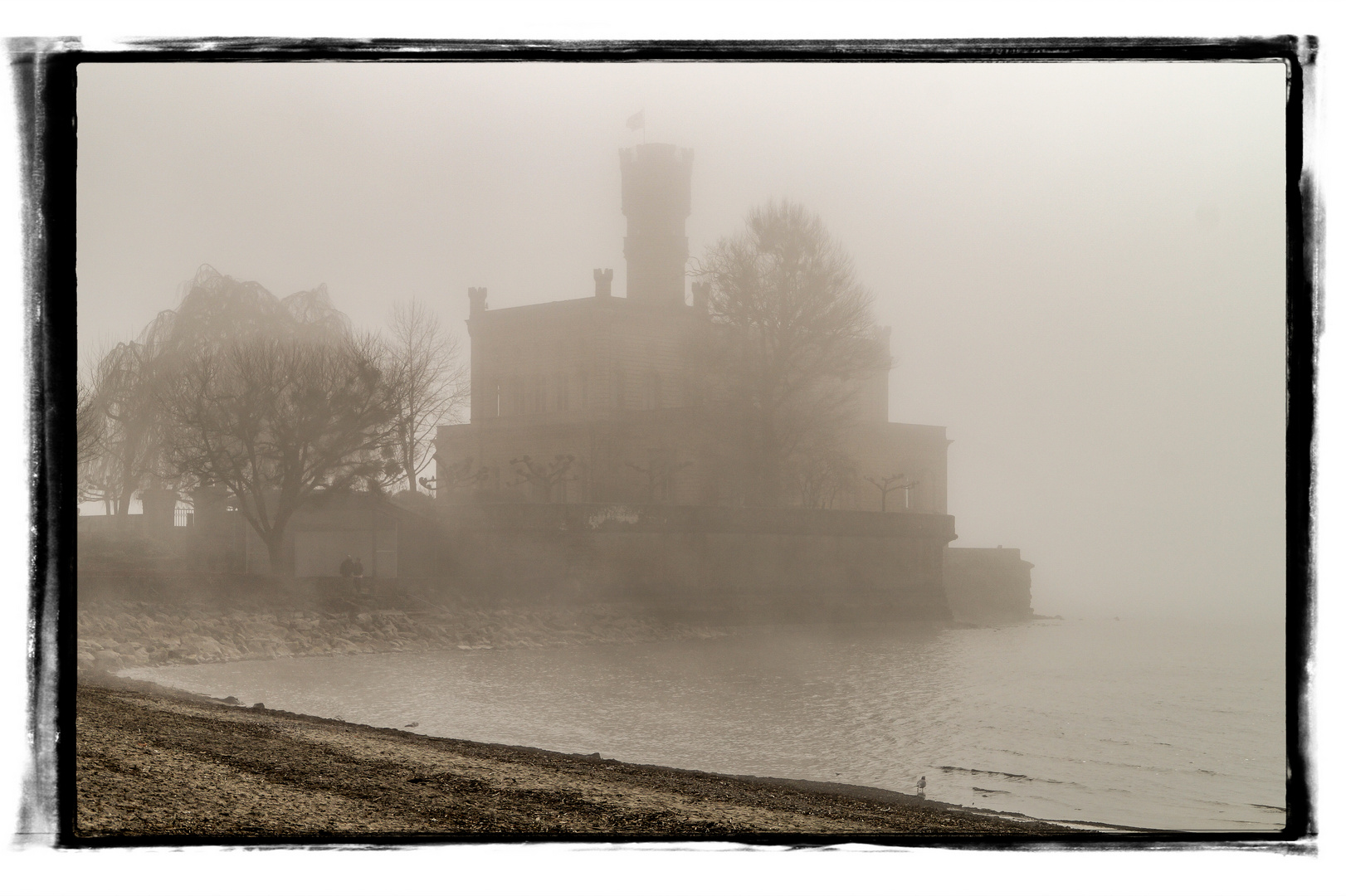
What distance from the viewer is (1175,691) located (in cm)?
2628

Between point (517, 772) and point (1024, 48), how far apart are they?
7177 mm

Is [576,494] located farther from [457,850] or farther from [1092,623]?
[457,850]

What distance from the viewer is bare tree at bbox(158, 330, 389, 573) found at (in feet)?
89.2

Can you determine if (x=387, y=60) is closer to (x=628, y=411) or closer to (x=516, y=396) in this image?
(x=628, y=411)

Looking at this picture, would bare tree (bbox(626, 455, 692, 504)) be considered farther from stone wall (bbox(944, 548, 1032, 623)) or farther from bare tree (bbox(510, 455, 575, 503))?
stone wall (bbox(944, 548, 1032, 623))

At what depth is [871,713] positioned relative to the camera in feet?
62.4

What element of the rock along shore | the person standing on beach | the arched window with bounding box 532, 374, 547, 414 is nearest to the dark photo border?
the rock along shore

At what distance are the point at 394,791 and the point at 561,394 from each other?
41555 mm

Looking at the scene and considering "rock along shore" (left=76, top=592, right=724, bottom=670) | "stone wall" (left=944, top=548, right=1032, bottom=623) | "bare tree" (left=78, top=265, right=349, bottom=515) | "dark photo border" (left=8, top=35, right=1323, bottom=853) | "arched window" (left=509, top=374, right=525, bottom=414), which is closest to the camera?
"dark photo border" (left=8, top=35, right=1323, bottom=853)

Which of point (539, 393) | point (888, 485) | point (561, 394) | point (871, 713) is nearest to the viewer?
point (871, 713)

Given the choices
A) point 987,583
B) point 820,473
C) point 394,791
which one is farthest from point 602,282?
point 394,791

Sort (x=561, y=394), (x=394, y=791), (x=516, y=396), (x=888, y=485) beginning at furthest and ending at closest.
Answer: (x=516, y=396)
(x=561, y=394)
(x=888, y=485)
(x=394, y=791)

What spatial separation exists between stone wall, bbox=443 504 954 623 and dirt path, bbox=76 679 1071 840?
843 inches

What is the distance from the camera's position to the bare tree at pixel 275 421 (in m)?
27.2
